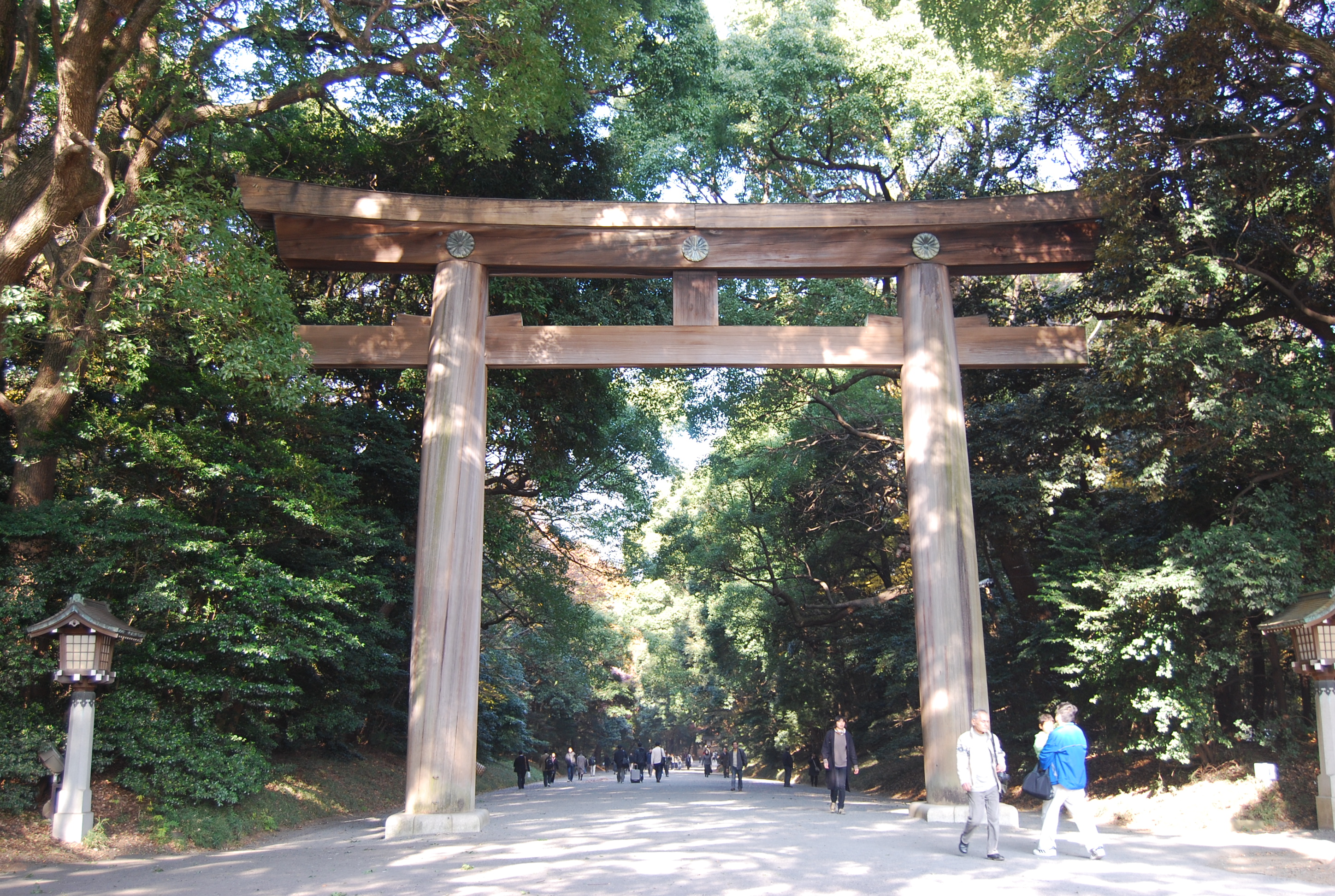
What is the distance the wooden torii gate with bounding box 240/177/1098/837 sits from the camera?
968 centimetres

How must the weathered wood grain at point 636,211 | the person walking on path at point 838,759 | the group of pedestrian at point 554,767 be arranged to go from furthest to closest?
the group of pedestrian at point 554,767
the person walking on path at point 838,759
the weathered wood grain at point 636,211

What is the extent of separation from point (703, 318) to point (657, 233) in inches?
43.4

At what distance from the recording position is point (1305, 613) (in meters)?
9.09

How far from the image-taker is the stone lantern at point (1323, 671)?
8805mm

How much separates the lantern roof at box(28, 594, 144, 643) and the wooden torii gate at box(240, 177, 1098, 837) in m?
2.75

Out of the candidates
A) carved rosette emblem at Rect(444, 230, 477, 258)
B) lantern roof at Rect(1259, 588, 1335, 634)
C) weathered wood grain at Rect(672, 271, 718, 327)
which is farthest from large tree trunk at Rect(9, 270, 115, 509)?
lantern roof at Rect(1259, 588, 1335, 634)

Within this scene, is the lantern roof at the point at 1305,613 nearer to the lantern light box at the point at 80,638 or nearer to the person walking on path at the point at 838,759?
the person walking on path at the point at 838,759

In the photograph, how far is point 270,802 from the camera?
1138 cm

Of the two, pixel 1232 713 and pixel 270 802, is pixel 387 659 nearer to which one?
pixel 270 802

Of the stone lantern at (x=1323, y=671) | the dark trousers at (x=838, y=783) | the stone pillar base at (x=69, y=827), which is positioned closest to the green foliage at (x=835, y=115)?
the stone lantern at (x=1323, y=671)

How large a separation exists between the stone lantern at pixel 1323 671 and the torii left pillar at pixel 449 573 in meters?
8.19

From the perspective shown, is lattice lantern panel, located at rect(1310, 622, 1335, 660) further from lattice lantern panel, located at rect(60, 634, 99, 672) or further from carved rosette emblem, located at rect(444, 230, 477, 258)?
lattice lantern panel, located at rect(60, 634, 99, 672)

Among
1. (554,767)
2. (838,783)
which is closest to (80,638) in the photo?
(838,783)

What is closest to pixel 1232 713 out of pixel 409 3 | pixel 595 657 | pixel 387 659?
pixel 387 659
